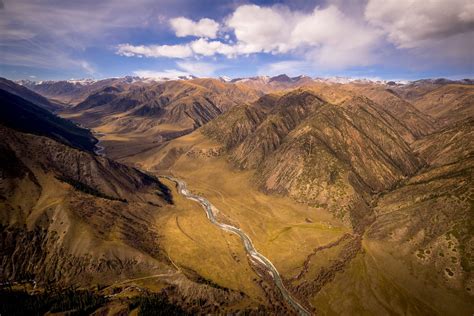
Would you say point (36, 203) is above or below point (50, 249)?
above

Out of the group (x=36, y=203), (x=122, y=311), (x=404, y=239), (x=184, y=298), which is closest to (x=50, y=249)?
(x=36, y=203)

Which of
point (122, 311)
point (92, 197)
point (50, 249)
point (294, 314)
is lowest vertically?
point (294, 314)

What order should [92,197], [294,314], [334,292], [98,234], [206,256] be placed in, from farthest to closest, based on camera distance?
1. [92,197]
2. [206,256]
3. [98,234]
4. [334,292]
5. [294,314]

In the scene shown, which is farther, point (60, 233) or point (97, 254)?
point (60, 233)

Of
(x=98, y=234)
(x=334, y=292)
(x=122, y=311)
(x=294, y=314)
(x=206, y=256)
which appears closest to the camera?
(x=122, y=311)

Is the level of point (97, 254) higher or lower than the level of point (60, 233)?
lower

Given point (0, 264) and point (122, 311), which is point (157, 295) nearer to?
point (122, 311)

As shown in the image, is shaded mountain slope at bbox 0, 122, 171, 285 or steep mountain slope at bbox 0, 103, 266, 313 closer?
steep mountain slope at bbox 0, 103, 266, 313

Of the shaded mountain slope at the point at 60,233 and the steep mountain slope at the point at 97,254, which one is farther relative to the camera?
the shaded mountain slope at the point at 60,233

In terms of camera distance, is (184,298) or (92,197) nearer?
(184,298)

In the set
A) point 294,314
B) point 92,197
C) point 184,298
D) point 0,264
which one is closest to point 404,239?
point 294,314
